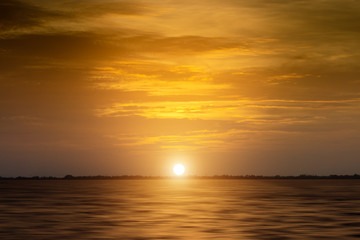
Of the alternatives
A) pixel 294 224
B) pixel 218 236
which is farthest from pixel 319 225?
pixel 218 236

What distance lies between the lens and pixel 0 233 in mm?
32031

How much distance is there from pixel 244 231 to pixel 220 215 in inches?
448

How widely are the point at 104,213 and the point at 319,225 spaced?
64.5 ft

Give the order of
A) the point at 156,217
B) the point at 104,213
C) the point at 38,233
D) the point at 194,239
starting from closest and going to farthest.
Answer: the point at 194,239
the point at 38,233
the point at 156,217
the point at 104,213

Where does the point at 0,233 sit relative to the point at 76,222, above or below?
below

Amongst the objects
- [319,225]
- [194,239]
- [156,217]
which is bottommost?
[194,239]

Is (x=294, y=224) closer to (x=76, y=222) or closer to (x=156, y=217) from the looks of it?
(x=156, y=217)

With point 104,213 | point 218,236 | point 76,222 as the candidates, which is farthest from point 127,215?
point 218,236

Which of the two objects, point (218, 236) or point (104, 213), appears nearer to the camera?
point (218, 236)

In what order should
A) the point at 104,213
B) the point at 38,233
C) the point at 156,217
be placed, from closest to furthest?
the point at 38,233 < the point at 156,217 < the point at 104,213

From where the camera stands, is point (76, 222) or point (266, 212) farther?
point (266, 212)

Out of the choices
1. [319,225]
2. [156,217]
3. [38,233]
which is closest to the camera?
[38,233]

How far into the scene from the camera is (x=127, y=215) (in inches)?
1802

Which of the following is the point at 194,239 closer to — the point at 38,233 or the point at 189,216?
the point at 38,233
